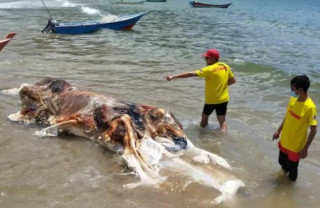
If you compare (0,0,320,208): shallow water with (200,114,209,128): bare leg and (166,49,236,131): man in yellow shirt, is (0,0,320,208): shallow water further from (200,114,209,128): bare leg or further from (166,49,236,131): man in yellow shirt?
(166,49,236,131): man in yellow shirt

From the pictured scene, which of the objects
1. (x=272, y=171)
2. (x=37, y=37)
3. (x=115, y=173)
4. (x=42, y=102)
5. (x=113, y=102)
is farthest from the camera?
(x=37, y=37)

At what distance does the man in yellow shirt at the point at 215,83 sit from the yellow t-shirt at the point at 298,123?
2.12 meters

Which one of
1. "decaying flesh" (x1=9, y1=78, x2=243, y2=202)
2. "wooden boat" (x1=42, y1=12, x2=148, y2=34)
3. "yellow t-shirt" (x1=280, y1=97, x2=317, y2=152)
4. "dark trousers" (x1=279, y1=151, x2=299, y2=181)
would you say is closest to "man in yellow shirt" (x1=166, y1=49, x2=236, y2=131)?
"decaying flesh" (x1=9, y1=78, x2=243, y2=202)

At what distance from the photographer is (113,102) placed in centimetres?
650

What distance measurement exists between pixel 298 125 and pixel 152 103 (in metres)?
4.45

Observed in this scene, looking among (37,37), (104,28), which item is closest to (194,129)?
(37,37)

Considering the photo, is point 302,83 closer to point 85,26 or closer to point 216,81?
point 216,81

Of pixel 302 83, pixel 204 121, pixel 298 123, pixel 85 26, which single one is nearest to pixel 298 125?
pixel 298 123

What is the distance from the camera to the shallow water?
190 inches

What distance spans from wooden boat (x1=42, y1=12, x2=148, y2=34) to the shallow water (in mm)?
601

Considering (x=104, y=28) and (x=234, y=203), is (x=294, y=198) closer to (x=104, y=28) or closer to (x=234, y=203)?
(x=234, y=203)

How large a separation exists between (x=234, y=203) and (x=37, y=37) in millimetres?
17573

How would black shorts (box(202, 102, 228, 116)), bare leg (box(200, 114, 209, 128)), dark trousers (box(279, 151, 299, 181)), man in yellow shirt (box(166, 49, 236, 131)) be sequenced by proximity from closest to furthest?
dark trousers (box(279, 151, 299, 181)) → man in yellow shirt (box(166, 49, 236, 131)) → black shorts (box(202, 102, 228, 116)) → bare leg (box(200, 114, 209, 128))

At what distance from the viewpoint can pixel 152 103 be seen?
900 centimetres
